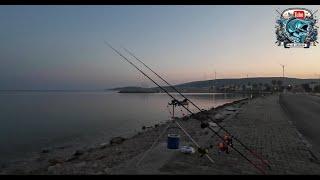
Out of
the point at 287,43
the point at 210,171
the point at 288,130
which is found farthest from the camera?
the point at 288,130

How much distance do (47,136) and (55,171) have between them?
15956 mm

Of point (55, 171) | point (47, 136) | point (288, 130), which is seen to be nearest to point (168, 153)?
point (55, 171)

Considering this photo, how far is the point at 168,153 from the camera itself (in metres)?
9.70

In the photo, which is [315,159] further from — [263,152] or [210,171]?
[210,171]
